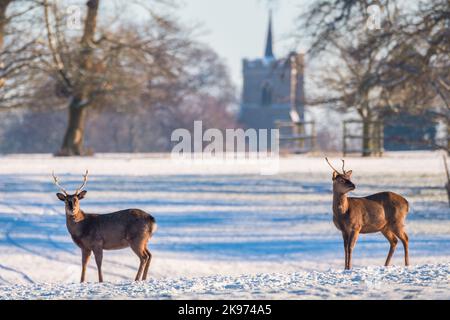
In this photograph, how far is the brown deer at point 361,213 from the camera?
11141 mm

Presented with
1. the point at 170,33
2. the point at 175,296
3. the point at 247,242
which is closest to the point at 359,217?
the point at 175,296

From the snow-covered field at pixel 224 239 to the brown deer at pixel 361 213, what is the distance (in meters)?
0.51

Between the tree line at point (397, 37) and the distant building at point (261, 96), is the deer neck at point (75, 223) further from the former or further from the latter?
the distant building at point (261, 96)

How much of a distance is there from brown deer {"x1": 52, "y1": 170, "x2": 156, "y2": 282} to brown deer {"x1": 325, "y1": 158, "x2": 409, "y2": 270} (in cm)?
209

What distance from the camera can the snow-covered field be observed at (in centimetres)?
962

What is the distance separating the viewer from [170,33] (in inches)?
1774

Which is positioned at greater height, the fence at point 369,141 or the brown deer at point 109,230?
the fence at point 369,141

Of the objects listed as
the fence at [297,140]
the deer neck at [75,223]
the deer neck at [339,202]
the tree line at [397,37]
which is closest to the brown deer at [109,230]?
the deer neck at [75,223]

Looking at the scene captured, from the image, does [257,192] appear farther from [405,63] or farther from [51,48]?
[51,48]

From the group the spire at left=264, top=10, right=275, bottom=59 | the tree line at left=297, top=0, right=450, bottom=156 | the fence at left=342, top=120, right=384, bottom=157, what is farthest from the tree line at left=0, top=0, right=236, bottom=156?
the spire at left=264, top=10, right=275, bottom=59

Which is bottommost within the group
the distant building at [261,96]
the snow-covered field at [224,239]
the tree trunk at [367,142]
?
the snow-covered field at [224,239]

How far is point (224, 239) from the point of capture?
65.6 feet

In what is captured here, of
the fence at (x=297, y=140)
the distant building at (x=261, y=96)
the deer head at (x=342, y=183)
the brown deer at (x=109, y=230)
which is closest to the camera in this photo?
the deer head at (x=342, y=183)
